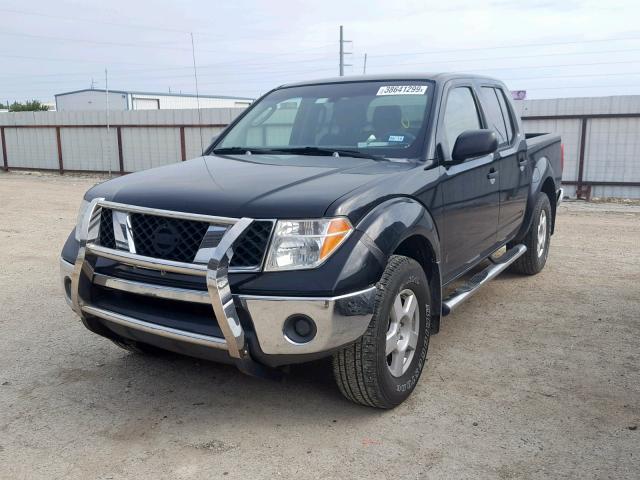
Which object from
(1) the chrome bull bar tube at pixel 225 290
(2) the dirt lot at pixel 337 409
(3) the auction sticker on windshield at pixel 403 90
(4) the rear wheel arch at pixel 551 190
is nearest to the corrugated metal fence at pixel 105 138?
(4) the rear wheel arch at pixel 551 190

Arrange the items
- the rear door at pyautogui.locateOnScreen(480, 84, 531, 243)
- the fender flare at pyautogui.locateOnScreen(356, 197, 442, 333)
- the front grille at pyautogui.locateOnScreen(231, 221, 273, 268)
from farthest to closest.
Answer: the rear door at pyautogui.locateOnScreen(480, 84, 531, 243)
the fender flare at pyautogui.locateOnScreen(356, 197, 442, 333)
the front grille at pyautogui.locateOnScreen(231, 221, 273, 268)

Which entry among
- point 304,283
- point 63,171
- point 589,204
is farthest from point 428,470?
point 63,171

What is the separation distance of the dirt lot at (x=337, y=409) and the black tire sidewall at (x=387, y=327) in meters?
0.14

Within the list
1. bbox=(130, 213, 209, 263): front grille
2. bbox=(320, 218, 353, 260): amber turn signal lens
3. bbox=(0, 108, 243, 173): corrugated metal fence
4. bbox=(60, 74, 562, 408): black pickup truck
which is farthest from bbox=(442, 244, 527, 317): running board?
bbox=(0, 108, 243, 173): corrugated metal fence

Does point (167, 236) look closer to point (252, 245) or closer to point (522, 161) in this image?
point (252, 245)

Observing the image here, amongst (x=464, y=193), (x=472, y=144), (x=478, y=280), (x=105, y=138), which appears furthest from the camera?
(x=105, y=138)

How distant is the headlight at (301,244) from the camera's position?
2926 mm

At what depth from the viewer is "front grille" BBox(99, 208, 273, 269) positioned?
9.68 feet

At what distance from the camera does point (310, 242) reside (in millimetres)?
2947

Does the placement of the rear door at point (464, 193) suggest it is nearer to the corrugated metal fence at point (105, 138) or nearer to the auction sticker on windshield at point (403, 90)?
the auction sticker on windshield at point (403, 90)

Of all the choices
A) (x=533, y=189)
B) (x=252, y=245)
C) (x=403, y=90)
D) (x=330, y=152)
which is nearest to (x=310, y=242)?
(x=252, y=245)

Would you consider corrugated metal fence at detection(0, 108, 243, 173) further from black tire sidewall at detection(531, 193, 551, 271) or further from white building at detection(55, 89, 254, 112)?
white building at detection(55, 89, 254, 112)

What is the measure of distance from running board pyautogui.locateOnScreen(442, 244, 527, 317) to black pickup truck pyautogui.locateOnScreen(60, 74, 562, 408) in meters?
0.03

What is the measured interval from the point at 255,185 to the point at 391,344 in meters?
1.10
